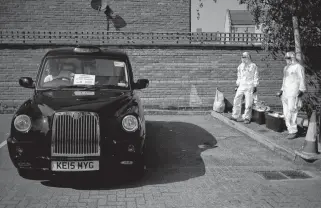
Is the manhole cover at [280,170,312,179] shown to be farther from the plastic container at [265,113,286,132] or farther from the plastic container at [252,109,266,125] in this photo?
the plastic container at [252,109,266,125]

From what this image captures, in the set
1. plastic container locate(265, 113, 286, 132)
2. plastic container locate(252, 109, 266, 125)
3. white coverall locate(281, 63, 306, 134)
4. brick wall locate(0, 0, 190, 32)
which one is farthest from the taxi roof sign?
brick wall locate(0, 0, 190, 32)

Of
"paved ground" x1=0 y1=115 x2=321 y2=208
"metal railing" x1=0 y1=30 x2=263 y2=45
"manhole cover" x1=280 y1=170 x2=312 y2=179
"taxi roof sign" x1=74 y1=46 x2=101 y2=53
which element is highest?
"metal railing" x1=0 y1=30 x2=263 y2=45

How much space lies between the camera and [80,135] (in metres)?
4.21

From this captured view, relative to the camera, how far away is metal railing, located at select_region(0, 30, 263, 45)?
12094 mm

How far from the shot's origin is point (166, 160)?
19.7ft

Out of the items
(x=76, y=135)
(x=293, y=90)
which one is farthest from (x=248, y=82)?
(x=76, y=135)

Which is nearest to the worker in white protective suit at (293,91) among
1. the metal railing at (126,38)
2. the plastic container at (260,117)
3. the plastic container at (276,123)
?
the plastic container at (276,123)

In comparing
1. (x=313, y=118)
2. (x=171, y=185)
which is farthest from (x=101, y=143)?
(x=313, y=118)

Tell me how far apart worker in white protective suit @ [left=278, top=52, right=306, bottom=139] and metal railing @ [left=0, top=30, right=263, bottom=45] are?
5.46 m

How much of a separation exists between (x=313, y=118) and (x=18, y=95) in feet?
34.5

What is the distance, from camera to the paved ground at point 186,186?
3.98m

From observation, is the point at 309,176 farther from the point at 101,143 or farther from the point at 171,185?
the point at 101,143

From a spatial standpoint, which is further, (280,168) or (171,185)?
(280,168)

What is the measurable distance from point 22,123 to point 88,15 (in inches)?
442
